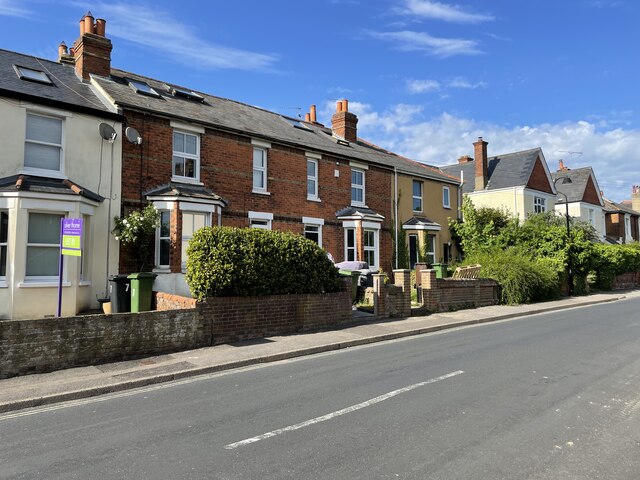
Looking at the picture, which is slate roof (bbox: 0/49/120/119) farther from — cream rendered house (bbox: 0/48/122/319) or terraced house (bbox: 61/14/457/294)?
terraced house (bbox: 61/14/457/294)

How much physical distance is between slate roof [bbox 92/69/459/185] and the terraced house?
59 millimetres

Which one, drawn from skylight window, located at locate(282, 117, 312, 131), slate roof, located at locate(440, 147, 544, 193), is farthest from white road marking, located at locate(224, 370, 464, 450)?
slate roof, located at locate(440, 147, 544, 193)

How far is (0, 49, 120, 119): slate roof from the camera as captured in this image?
1231 centimetres

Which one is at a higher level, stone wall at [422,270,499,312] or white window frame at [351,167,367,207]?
white window frame at [351,167,367,207]

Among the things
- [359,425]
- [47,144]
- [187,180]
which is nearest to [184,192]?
[187,180]

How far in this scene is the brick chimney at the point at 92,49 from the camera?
15.6 m

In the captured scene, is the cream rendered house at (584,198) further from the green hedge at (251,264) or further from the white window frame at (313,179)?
the green hedge at (251,264)

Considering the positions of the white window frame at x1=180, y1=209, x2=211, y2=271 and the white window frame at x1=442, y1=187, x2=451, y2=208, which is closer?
the white window frame at x1=180, y1=209, x2=211, y2=271

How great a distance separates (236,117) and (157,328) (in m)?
11.9

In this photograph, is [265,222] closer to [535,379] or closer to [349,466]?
[535,379]

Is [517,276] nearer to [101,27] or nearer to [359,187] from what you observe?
[359,187]

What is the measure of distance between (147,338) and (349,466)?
6034 millimetres

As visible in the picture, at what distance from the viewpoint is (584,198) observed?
39.9 metres

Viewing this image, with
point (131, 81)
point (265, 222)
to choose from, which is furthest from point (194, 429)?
point (131, 81)
